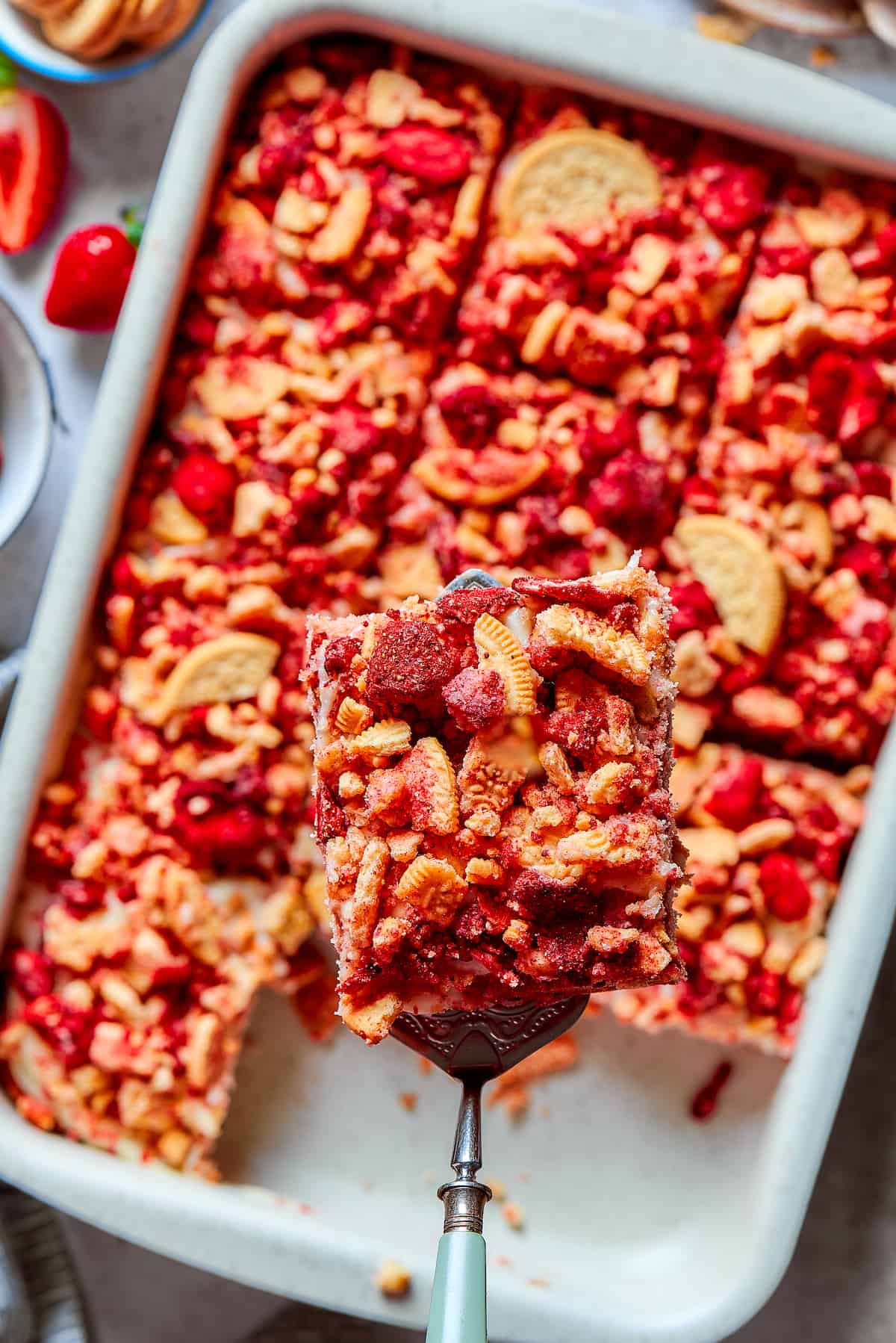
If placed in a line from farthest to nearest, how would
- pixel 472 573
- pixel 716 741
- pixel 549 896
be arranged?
pixel 716 741 → pixel 472 573 → pixel 549 896

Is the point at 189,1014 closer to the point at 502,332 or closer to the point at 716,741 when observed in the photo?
the point at 716,741

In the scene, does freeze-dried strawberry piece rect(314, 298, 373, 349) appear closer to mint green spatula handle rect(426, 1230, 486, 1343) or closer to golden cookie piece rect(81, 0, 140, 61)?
golden cookie piece rect(81, 0, 140, 61)

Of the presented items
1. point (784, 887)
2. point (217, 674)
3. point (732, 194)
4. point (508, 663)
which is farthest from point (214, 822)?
point (732, 194)

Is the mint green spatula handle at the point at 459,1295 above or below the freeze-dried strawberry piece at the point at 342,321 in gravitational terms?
below

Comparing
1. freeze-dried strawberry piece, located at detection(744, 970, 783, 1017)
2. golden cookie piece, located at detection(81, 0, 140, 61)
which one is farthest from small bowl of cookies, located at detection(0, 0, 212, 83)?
freeze-dried strawberry piece, located at detection(744, 970, 783, 1017)

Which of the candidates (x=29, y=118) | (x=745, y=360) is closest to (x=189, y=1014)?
(x=745, y=360)

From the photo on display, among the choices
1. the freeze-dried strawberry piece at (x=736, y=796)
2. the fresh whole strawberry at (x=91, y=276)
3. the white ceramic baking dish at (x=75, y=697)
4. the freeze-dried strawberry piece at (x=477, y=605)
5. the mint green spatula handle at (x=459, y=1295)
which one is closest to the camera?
the mint green spatula handle at (x=459, y=1295)

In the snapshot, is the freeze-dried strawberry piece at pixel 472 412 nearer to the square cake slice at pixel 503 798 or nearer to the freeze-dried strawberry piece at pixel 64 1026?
the square cake slice at pixel 503 798

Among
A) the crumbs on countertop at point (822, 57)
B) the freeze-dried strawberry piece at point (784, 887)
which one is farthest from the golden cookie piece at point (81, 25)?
the freeze-dried strawberry piece at point (784, 887)
